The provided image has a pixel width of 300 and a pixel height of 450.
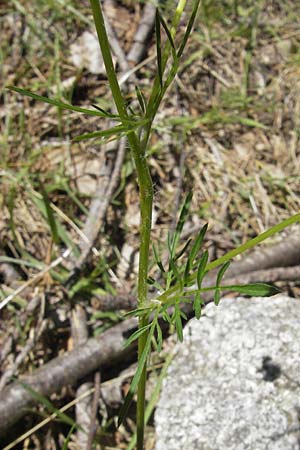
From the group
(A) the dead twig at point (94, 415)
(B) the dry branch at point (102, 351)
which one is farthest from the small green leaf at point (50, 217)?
(A) the dead twig at point (94, 415)

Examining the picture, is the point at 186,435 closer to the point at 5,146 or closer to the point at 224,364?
the point at 224,364

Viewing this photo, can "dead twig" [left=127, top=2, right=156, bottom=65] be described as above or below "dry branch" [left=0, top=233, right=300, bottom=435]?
above

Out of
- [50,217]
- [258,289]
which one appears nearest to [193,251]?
[258,289]

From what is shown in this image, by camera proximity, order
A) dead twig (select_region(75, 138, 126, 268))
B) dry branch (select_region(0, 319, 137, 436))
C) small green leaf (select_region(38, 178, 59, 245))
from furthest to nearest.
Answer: dead twig (select_region(75, 138, 126, 268)), small green leaf (select_region(38, 178, 59, 245)), dry branch (select_region(0, 319, 137, 436))

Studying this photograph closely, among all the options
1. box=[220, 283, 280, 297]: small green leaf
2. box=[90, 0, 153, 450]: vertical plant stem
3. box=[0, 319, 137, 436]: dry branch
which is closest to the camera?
box=[90, 0, 153, 450]: vertical plant stem

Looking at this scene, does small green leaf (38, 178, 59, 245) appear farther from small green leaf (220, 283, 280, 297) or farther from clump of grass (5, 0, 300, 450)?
small green leaf (220, 283, 280, 297)

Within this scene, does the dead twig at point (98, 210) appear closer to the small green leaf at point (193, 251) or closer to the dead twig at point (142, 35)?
Result: the dead twig at point (142, 35)

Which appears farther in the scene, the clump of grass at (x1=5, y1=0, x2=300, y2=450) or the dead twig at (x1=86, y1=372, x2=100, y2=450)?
the dead twig at (x1=86, y1=372, x2=100, y2=450)

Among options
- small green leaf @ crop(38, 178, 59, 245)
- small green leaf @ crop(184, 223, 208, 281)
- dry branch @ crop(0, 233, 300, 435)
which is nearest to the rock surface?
dry branch @ crop(0, 233, 300, 435)

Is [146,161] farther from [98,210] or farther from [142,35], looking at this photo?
[142,35]

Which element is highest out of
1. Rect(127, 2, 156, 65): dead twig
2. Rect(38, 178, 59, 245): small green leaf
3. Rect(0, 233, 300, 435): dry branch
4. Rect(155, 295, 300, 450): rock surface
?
Rect(127, 2, 156, 65): dead twig

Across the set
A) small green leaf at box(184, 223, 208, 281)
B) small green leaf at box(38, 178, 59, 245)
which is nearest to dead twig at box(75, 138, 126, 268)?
small green leaf at box(38, 178, 59, 245)
